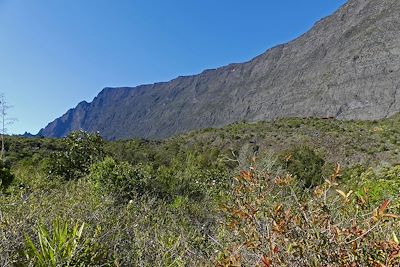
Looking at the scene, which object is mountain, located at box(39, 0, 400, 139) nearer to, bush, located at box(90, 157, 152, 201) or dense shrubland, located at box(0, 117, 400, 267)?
bush, located at box(90, 157, 152, 201)

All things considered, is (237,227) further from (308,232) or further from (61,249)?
(61,249)

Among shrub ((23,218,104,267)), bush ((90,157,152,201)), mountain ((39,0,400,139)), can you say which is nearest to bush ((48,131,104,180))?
bush ((90,157,152,201))

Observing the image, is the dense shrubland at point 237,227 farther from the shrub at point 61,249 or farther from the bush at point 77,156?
the bush at point 77,156

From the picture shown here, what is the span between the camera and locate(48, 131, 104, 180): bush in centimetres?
2144

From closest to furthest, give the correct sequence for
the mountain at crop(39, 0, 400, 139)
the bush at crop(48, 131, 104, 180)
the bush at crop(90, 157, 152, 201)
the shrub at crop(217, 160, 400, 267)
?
the shrub at crop(217, 160, 400, 267), the bush at crop(90, 157, 152, 201), the bush at crop(48, 131, 104, 180), the mountain at crop(39, 0, 400, 139)

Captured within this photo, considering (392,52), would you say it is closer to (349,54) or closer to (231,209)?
(349,54)

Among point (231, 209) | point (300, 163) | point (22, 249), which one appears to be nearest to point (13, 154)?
point (300, 163)

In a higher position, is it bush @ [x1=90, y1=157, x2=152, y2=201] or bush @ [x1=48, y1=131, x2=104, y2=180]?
bush @ [x1=48, y1=131, x2=104, y2=180]

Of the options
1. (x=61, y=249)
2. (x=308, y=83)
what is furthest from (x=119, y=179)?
(x=308, y=83)

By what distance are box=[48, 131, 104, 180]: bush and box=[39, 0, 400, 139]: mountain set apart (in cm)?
5334

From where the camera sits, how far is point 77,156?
2333 centimetres

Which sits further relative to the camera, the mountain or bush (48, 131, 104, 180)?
the mountain

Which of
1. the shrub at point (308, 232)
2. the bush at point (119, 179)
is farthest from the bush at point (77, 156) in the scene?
the shrub at point (308, 232)

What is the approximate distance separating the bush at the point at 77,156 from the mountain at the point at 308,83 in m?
53.3
